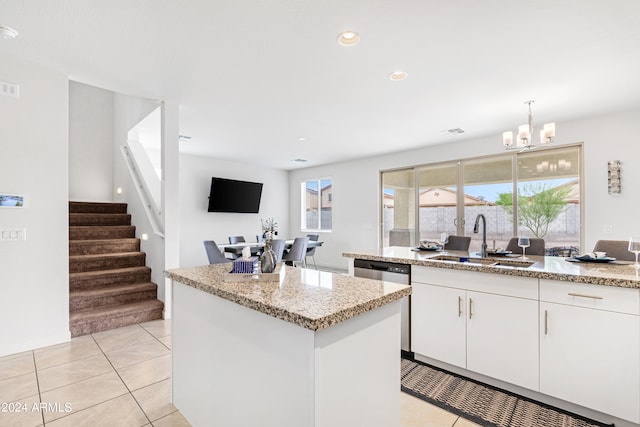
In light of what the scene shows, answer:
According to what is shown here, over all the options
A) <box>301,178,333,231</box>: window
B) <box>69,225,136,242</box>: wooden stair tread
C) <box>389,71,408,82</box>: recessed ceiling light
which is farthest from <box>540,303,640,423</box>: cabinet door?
<box>301,178,333,231</box>: window

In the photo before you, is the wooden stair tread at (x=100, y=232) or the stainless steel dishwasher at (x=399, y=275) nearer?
the stainless steel dishwasher at (x=399, y=275)

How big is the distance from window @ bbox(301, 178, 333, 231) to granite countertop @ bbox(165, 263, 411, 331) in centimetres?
605

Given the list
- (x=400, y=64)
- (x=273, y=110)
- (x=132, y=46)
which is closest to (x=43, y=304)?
(x=132, y=46)

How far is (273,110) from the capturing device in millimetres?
4012

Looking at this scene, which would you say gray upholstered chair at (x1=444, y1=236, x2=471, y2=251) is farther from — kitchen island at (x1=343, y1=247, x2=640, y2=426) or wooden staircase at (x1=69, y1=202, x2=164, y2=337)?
wooden staircase at (x1=69, y1=202, x2=164, y2=337)

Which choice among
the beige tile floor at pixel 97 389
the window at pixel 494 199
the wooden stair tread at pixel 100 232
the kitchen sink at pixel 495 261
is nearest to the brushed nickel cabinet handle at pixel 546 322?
the kitchen sink at pixel 495 261

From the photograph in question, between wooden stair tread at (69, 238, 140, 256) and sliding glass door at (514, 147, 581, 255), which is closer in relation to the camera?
wooden stair tread at (69, 238, 140, 256)

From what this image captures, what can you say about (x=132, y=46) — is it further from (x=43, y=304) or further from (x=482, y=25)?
(x=482, y=25)

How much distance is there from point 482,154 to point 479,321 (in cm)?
389

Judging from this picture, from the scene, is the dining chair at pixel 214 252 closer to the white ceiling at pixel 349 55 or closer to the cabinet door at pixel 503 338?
the white ceiling at pixel 349 55

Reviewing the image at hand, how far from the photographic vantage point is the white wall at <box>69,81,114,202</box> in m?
5.89

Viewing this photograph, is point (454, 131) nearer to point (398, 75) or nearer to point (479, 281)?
point (398, 75)

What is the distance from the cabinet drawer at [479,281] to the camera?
204 cm

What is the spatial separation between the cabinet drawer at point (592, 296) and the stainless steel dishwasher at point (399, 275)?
97 cm
